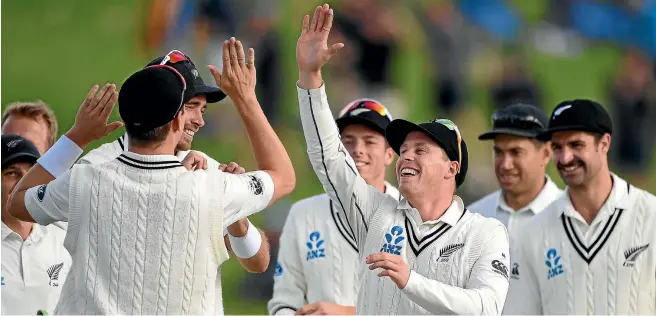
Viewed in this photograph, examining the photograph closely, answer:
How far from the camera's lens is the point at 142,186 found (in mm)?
4680

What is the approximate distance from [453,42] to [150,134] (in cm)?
1370

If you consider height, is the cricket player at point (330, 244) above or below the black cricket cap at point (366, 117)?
below

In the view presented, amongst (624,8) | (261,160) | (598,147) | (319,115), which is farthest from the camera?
(624,8)

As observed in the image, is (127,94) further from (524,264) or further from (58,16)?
(58,16)

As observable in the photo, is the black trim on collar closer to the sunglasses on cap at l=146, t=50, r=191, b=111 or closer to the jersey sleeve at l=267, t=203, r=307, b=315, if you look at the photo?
the jersey sleeve at l=267, t=203, r=307, b=315

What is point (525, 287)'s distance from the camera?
7133 millimetres

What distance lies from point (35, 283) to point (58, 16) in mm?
11217

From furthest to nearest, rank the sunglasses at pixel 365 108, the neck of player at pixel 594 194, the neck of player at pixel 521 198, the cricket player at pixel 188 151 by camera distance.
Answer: the neck of player at pixel 521 198
the sunglasses at pixel 365 108
the neck of player at pixel 594 194
the cricket player at pixel 188 151

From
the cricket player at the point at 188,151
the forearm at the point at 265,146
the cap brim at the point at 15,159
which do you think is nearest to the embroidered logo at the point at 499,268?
the forearm at the point at 265,146

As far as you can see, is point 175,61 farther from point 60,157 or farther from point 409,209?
point 409,209

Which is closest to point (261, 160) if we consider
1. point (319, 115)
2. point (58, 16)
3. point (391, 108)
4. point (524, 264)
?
point (319, 115)

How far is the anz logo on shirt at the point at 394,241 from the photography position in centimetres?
543

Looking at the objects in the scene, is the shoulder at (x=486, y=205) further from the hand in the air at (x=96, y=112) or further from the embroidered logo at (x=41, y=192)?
the embroidered logo at (x=41, y=192)

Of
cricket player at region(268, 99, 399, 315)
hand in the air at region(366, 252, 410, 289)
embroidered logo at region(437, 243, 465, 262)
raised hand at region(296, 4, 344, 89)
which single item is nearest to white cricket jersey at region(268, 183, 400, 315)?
cricket player at region(268, 99, 399, 315)
